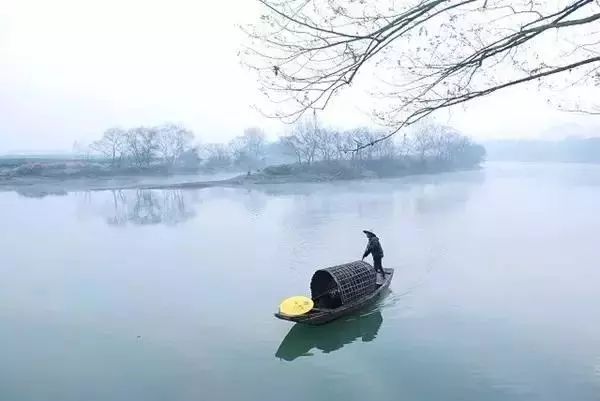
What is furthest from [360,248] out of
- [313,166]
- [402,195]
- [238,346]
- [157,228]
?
[313,166]

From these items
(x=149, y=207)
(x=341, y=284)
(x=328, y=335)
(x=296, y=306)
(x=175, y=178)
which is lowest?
(x=328, y=335)

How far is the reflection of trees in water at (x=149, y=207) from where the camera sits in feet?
64.5

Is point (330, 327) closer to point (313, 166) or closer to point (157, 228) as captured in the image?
point (157, 228)

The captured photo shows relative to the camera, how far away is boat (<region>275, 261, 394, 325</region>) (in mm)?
7398

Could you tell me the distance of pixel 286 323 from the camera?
7605 mm

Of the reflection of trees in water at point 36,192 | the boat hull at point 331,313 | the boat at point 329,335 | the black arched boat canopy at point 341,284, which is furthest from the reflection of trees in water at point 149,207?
the boat at point 329,335

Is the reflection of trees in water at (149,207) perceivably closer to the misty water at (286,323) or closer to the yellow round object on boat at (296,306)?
the misty water at (286,323)

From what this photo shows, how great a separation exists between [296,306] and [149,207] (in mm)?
18578

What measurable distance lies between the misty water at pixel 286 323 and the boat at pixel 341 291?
254 millimetres

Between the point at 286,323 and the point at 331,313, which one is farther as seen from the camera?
the point at 286,323

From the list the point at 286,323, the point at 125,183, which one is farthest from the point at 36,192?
the point at 286,323

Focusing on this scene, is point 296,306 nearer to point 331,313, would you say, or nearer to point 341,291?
point 331,313

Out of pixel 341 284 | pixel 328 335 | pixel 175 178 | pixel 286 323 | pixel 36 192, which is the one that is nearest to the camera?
pixel 328 335

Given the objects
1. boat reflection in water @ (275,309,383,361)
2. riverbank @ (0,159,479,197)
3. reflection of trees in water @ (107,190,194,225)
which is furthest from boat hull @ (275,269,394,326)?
riverbank @ (0,159,479,197)
